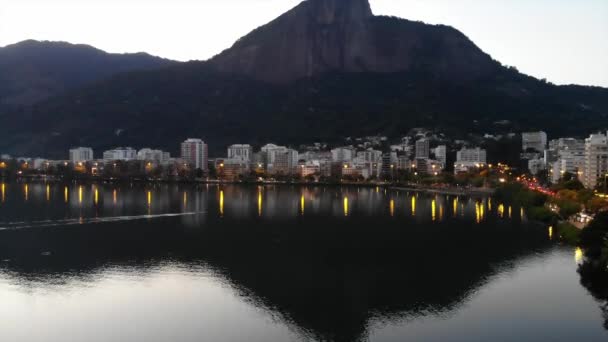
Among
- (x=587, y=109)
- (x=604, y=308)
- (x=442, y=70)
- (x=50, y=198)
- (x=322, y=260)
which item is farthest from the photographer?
(x=442, y=70)

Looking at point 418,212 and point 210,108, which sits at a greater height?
point 210,108

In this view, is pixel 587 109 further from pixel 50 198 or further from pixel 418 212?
pixel 50 198

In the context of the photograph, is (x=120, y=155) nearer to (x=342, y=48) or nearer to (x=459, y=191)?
(x=459, y=191)

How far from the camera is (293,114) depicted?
176 feet

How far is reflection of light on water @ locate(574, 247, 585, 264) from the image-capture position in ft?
32.9

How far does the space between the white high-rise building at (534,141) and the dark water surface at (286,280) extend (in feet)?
86.1

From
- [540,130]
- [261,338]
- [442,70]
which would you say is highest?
[442,70]

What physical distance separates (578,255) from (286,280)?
526 cm

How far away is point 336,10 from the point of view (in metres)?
63.3

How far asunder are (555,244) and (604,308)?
432cm

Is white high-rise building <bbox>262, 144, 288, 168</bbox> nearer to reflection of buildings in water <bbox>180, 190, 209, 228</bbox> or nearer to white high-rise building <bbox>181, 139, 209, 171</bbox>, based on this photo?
white high-rise building <bbox>181, 139, 209, 171</bbox>

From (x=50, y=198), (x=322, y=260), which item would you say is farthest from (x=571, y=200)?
(x=50, y=198)

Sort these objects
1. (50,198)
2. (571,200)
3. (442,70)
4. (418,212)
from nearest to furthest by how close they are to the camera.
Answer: (571,200)
(418,212)
(50,198)
(442,70)

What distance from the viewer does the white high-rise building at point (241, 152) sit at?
4344 centimetres
